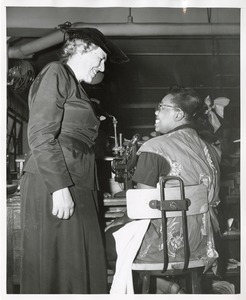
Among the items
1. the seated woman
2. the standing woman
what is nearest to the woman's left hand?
the standing woman

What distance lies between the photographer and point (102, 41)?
0.89 meters

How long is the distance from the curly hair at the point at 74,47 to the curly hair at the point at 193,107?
246mm

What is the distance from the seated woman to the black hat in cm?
16

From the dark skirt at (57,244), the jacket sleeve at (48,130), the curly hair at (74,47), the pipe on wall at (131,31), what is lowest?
the dark skirt at (57,244)

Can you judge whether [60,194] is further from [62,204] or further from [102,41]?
[102,41]

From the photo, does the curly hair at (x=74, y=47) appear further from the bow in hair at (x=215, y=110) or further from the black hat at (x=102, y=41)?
the bow in hair at (x=215, y=110)

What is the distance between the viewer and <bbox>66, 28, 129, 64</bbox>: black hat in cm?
89

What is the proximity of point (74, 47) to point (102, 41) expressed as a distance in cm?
7

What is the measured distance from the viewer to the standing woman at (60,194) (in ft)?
2.77

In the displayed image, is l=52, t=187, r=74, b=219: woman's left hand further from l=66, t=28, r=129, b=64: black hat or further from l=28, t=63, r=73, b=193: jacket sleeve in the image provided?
l=66, t=28, r=129, b=64: black hat

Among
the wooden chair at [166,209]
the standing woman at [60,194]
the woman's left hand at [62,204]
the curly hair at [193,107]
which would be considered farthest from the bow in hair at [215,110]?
the woman's left hand at [62,204]

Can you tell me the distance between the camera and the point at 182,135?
89 centimetres

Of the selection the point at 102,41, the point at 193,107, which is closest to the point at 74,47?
the point at 102,41
